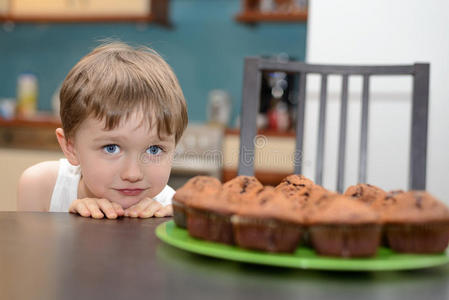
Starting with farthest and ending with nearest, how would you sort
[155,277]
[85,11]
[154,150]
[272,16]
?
1. [85,11]
2. [272,16]
3. [154,150]
4. [155,277]

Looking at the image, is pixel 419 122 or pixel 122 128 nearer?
pixel 122 128

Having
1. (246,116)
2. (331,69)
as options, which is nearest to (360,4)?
(331,69)

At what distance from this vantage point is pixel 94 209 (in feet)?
2.51

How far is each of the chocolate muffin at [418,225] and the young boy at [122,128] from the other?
41cm

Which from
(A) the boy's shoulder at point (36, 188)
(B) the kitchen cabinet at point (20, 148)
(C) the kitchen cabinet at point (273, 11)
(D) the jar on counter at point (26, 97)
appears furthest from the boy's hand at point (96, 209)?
(D) the jar on counter at point (26, 97)

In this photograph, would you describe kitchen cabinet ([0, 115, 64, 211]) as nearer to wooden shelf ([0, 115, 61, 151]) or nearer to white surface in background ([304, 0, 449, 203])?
wooden shelf ([0, 115, 61, 151])

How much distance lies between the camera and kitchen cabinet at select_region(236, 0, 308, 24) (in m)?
3.26

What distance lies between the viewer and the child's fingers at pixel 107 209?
750mm

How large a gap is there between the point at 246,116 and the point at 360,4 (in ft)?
2.69

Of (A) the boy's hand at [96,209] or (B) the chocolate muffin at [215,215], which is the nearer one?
(B) the chocolate muffin at [215,215]

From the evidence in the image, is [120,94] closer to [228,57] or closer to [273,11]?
[273,11]

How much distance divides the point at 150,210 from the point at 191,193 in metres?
0.26

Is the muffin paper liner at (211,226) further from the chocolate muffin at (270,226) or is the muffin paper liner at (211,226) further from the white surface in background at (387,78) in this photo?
the white surface in background at (387,78)

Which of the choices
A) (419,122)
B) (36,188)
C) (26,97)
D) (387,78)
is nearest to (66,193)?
(36,188)
